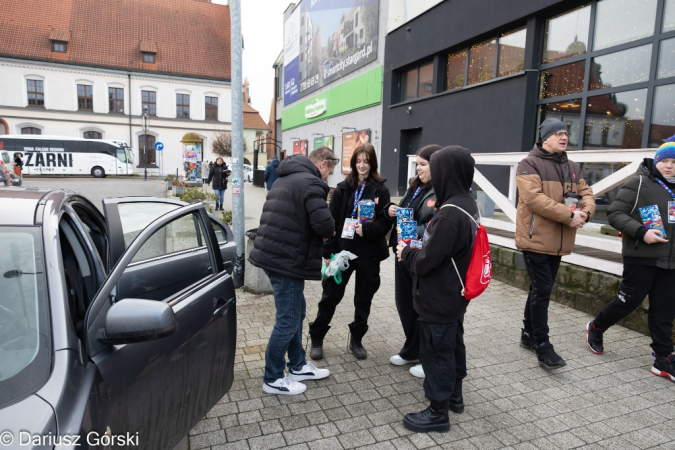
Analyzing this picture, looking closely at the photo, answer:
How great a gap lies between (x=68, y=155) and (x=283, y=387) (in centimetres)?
3910

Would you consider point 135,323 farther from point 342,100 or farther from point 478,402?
point 342,100

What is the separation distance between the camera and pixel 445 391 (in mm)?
2836

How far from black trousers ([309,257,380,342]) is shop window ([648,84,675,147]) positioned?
19.9ft

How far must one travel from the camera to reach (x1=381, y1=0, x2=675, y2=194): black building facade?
7445mm

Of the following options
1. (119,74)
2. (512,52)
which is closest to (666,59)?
(512,52)

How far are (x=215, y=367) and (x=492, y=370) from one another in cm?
238

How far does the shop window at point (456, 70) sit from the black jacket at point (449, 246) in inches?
409

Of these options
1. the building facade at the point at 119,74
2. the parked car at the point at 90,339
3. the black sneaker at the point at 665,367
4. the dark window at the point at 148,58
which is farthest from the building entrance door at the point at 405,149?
the dark window at the point at 148,58

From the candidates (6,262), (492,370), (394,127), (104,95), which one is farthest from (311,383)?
(104,95)

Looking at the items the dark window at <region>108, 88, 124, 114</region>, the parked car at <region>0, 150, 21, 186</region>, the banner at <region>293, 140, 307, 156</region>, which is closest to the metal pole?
the parked car at <region>0, 150, 21, 186</region>

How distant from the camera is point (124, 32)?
1842 inches

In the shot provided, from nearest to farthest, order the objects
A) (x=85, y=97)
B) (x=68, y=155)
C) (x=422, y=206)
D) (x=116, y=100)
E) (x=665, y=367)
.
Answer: (x=422, y=206)
(x=665, y=367)
(x=68, y=155)
(x=85, y=97)
(x=116, y=100)

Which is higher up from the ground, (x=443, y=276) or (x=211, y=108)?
(x=211, y=108)

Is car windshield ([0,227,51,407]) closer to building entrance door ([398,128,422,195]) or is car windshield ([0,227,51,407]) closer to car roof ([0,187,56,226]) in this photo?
car roof ([0,187,56,226])
